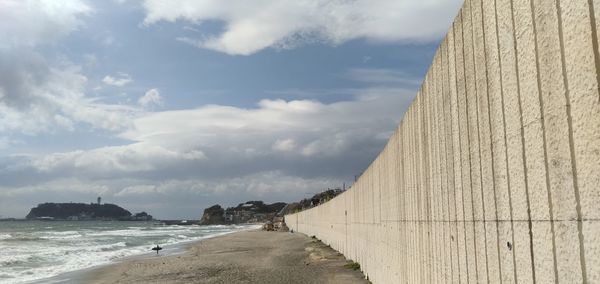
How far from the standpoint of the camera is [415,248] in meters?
7.45

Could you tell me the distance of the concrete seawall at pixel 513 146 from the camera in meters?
2.61

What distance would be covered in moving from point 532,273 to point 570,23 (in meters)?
1.47

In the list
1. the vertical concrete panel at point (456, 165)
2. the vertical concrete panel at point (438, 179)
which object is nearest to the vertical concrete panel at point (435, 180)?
the vertical concrete panel at point (438, 179)

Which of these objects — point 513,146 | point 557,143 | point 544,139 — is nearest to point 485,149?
point 513,146

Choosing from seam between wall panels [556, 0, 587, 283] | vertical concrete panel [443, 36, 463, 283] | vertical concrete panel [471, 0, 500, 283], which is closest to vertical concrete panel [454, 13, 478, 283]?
vertical concrete panel [443, 36, 463, 283]

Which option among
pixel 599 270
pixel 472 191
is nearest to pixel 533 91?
pixel 599 270

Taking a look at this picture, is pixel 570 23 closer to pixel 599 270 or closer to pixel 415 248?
pixel 599 270

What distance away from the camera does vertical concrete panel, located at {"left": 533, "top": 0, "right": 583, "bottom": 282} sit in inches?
107

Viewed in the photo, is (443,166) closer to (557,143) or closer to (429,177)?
(429,177)

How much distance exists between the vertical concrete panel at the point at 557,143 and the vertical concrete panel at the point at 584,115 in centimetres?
6

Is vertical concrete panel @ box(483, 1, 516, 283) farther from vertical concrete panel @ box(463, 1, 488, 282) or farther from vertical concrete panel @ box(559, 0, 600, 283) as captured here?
vertical concrete panel @ box(559, 0, 600, 283)

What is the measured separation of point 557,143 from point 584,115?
0.95 ft

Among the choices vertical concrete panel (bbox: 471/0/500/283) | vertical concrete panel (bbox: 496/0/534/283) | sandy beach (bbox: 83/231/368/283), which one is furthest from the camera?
sandy beach (bbox: 83/231/368/283)

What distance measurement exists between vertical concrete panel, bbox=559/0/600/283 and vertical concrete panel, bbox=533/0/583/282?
57 mm
